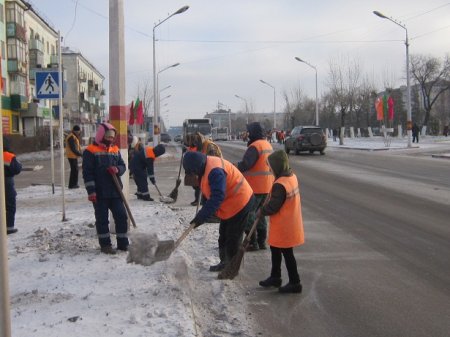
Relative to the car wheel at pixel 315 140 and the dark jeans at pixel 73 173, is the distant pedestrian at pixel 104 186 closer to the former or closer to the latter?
the dark jeans at pixel 73 173

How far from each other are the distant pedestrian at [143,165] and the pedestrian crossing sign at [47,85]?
10.0 ft

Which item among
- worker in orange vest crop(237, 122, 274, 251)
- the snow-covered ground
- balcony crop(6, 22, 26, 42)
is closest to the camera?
the snow-covered ground

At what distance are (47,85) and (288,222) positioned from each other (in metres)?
5.97

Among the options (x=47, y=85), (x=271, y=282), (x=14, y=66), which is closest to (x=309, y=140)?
(x=47, y=85)

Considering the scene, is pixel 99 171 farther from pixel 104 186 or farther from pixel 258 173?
pixel 258 173

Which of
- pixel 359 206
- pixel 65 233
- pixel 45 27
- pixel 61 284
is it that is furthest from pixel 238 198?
pixel 45 27

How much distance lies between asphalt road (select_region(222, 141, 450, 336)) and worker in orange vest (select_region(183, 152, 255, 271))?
0.46 meters

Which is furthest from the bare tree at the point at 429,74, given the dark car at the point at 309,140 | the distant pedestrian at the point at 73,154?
the distant pedestrian at the point at 73,154

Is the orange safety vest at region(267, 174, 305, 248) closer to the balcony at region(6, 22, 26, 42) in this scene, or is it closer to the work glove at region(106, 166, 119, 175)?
the work glove at region(106, 166, 119, 175)

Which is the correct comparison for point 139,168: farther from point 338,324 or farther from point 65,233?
point 338,324

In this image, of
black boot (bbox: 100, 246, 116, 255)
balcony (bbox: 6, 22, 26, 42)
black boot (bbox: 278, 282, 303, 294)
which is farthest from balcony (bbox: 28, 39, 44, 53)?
black boot (bbox: 278, 282, 303, 294)

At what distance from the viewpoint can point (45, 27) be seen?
6344 cm

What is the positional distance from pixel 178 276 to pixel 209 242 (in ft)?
6.29

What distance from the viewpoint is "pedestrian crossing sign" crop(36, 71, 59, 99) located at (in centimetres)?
953
